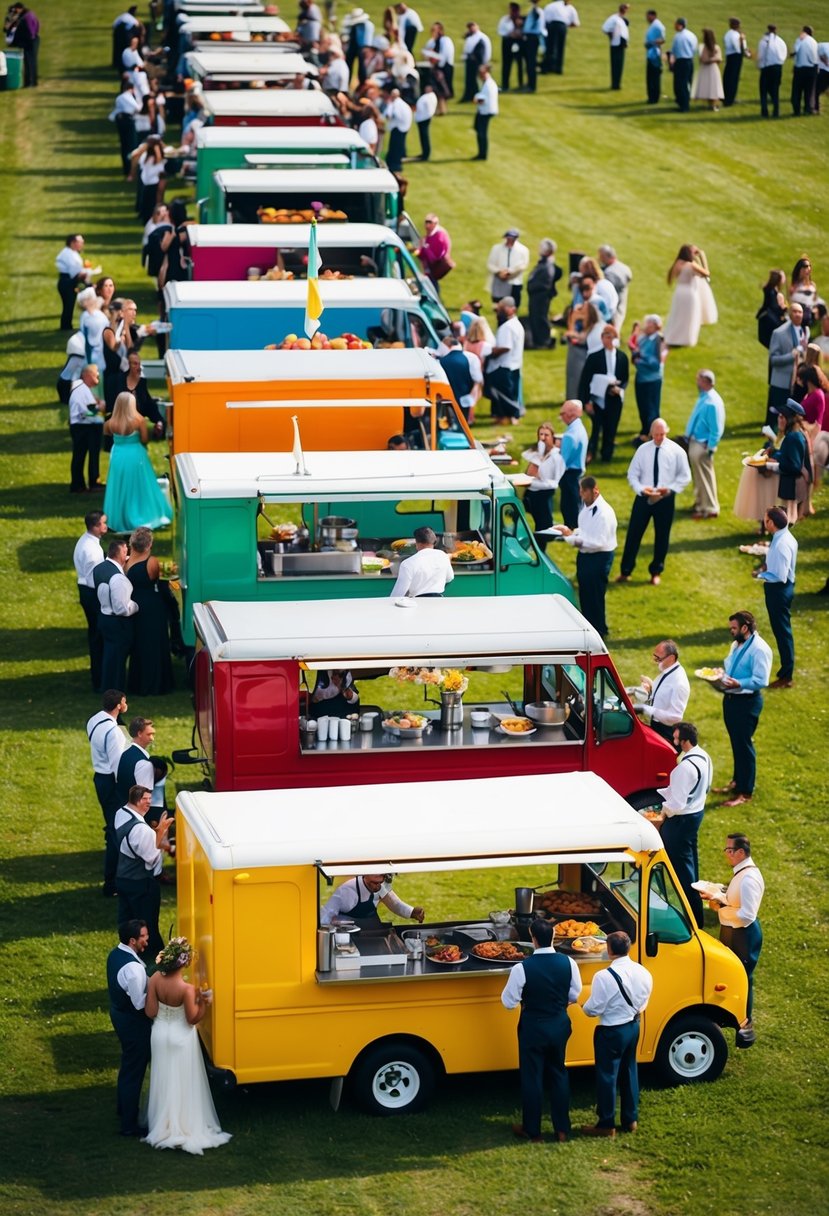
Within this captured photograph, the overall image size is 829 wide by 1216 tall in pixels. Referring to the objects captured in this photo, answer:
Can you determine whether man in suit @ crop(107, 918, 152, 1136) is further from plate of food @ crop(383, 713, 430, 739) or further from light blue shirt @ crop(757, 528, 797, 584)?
light blue shirt @ crop(757, 528, 797, 584)

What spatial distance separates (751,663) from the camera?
1733cm

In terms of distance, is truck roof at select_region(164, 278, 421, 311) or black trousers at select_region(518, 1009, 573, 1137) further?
truck roof at select_region(164, 278, 421, 311)

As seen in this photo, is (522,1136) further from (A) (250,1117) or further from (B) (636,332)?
(B) (636,332)

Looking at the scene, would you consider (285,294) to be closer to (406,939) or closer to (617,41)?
(406,939)

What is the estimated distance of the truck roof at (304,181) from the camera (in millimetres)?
28625

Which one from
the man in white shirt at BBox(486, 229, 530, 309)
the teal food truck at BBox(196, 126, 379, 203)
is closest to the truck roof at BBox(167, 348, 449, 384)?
the man in white shirt at BBox(486, 229, 530, 309)

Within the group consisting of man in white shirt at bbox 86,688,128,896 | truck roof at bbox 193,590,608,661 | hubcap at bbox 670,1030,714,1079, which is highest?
truck roof at bbox 193,590,608,661

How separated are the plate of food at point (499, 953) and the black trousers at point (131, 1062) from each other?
229cm

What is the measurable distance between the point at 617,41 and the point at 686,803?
3305 cm

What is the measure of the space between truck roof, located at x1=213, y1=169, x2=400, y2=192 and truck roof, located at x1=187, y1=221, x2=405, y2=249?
3.80 feet

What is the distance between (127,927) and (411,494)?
7.25 meters

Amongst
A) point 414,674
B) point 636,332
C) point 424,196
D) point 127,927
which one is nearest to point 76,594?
point 414,674

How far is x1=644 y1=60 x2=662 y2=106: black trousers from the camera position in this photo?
143ft

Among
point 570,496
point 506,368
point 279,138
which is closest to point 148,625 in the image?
point 570,496
